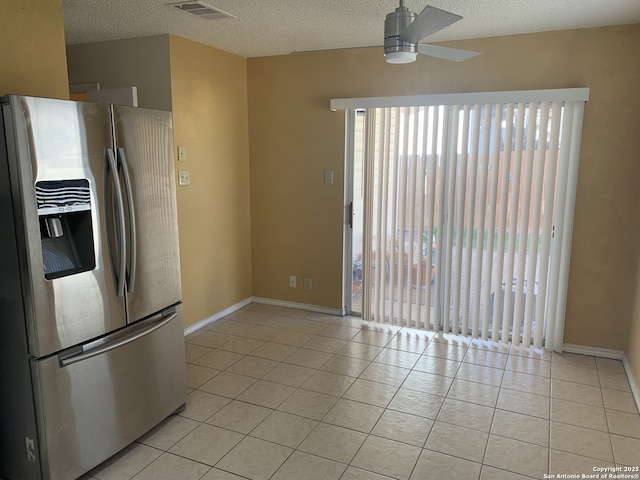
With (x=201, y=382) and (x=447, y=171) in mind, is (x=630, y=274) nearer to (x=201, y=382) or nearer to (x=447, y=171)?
(x=447, y=171)

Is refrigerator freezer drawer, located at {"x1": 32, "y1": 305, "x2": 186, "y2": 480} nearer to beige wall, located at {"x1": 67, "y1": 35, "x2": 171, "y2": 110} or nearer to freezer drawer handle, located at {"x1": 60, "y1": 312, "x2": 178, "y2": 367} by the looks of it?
freezer drawer handle, located at {"x1": 60, "y1": 312, "x2": 178, "y2": 367}

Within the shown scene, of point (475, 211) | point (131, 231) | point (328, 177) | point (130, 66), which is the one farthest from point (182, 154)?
point (475, 211)

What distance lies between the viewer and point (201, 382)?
3227mm

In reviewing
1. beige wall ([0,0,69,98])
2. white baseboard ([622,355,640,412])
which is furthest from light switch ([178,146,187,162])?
white baseboard ([622,355,640,412])

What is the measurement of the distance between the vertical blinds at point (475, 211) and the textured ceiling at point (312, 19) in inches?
19.8

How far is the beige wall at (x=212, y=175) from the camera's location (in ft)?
Result: 12.7

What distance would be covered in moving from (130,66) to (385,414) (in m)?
3.18

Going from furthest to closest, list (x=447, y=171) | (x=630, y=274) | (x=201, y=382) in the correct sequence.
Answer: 1. (x=447, y=171)
2. (x=630, y=274)
3. (x=201, y=382)

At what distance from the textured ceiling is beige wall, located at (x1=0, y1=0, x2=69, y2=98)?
369mm

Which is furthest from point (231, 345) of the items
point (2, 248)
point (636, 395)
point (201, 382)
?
point (636, 395)

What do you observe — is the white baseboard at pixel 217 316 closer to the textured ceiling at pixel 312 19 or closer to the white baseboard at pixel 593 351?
the textured ceiling at pixel 312 19

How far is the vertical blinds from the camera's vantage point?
3.55m

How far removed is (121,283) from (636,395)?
10.0 ft

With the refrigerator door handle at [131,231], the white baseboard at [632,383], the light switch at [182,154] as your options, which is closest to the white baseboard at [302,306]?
the light switch at [182,154]
